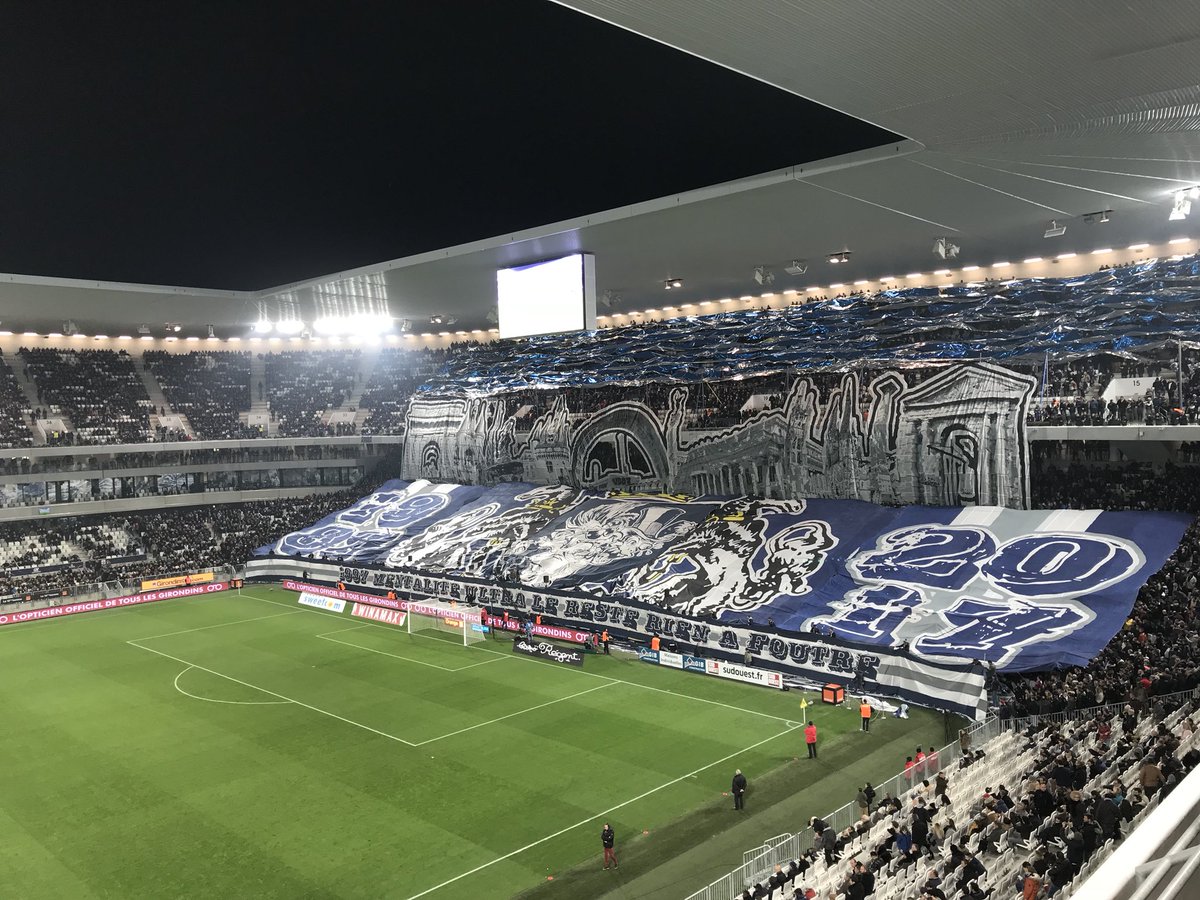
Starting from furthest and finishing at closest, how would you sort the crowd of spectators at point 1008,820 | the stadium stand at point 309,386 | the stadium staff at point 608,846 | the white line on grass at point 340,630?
the stadium stand at point 309,386, the white line on grass at point 340,630, the stadium staff at point 608,846, the crowd of spectators at point 1008,820

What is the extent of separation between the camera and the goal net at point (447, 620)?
36750 millimetres

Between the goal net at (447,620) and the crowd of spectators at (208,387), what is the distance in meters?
27.7

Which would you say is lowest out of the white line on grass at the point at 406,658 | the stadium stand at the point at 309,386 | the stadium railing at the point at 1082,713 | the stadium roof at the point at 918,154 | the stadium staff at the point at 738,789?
the white line on grass at the point at 406,658

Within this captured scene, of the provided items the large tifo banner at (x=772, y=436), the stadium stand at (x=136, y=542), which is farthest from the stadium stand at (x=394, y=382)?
the large tifo banner at (x=772, y=436)

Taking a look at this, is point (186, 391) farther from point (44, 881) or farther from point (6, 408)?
point (44, 881)

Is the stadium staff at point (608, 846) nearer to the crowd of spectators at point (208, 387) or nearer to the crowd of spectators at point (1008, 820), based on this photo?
the crowd of spectators at point (1008, 820)

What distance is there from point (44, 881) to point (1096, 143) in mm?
25863

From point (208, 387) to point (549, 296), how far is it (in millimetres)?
40479

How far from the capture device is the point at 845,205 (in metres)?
27.5

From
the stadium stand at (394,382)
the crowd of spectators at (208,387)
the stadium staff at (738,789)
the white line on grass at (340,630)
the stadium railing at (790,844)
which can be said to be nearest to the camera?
the stadium railing at (790,844)

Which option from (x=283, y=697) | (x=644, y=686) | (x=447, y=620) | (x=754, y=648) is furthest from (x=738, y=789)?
(x=447, y=620)

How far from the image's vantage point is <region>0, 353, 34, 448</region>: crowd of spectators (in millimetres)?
52312

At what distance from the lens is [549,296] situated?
32.5 metres

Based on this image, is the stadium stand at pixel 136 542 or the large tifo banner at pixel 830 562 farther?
the stadium stand at pixel 136 542
